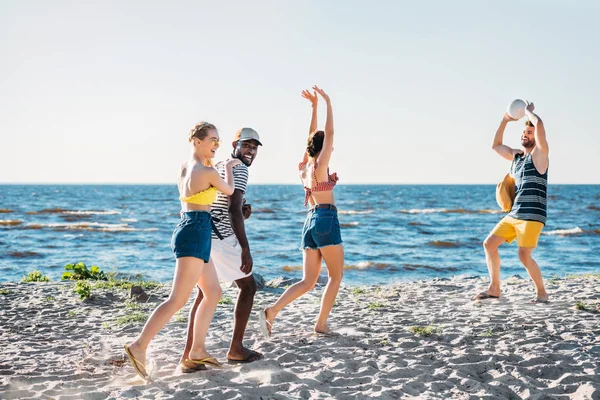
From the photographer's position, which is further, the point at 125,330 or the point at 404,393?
the point at 125,330

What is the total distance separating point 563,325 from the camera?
20.3 ft

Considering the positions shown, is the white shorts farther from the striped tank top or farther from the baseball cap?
the striped tank top

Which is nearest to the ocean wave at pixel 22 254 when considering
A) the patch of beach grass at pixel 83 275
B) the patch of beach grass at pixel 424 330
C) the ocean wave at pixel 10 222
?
the patch of beach grass at pixel 83 275

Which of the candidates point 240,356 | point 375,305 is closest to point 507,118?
point 375,305

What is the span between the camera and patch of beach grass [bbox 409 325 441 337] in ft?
19.6

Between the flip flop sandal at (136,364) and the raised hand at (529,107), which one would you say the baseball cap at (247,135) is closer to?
the flip flop sandal at (136,364)

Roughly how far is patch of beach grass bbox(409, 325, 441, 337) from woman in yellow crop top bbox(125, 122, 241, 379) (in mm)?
2640

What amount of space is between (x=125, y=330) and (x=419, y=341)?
128 inches

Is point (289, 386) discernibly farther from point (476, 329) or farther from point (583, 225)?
point (583, 225)

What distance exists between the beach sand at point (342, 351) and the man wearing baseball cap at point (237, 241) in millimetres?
348

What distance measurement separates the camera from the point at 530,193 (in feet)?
22.6

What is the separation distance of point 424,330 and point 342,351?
117 cm

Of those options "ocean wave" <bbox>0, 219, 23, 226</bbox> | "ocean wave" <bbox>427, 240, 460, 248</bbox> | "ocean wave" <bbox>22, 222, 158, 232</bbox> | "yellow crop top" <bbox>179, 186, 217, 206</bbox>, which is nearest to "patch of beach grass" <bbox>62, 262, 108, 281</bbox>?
"yellow crop top" <bbox>179, 186, 217, 206</bbox>

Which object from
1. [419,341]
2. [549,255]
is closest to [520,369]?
[419,341]
